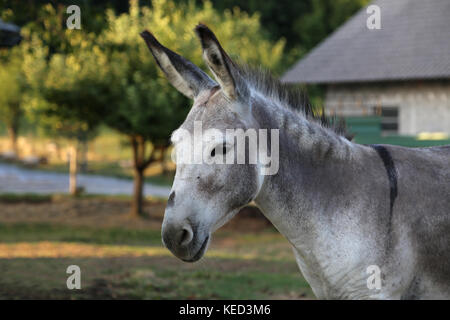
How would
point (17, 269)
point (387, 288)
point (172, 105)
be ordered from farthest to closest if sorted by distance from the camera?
point (172, 105) → point (17, 269) → point (387, 288)

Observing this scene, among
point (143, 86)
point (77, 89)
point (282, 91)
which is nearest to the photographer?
point (282, 91)

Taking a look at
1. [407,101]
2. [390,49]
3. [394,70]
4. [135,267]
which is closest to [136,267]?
Answer: [135,267]

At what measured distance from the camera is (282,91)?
3.70 meters

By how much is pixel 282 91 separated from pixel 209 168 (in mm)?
963

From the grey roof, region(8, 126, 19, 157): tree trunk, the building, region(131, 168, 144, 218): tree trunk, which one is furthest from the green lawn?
region(8, 126, 19, 157): tree trunk

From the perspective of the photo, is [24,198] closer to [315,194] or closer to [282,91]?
[282,91]

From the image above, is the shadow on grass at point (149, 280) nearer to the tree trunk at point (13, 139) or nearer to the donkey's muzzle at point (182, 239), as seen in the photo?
the donkey's muzzle at point (182, 239)

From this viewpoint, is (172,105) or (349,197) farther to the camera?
(172,105)

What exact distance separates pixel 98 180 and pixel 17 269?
2451 cm

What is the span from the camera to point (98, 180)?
33.8 m

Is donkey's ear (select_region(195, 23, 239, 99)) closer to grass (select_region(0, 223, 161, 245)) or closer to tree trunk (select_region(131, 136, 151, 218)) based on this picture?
grass (select_region(0, 223, 161, 245))

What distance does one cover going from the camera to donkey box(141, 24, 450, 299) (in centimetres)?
306
